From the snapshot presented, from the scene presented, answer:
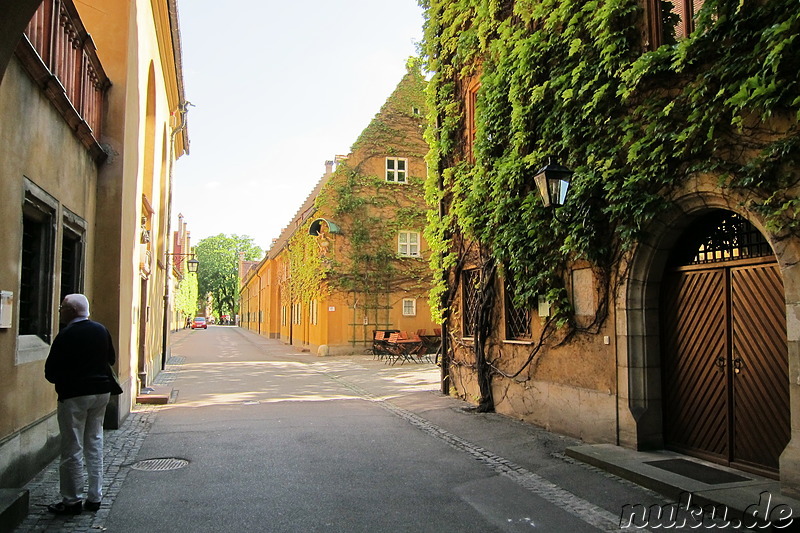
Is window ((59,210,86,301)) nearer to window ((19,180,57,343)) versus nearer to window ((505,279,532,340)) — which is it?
window ((19,180,57,343))

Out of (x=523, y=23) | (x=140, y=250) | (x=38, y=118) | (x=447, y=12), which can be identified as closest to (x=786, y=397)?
(x=523, y=23)

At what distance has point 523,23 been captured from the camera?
9.81 metres

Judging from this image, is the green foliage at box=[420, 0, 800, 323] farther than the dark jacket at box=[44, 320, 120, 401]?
Yes

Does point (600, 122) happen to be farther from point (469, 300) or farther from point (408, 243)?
point (408, 243)

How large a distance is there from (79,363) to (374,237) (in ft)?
71.6

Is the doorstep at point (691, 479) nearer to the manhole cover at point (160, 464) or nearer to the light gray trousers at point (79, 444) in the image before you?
the manhole cover at point (160, 464)

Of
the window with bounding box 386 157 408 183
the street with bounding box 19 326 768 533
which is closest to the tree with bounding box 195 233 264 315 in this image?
the window with bounding box 386 157 408 183

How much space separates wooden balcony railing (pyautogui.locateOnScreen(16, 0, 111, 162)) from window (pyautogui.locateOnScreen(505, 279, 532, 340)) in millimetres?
6667

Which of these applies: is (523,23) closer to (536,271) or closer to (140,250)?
(536,271)

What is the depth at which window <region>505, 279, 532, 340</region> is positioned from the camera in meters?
10.1

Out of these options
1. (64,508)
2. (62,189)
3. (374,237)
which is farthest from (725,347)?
A: (374,237)

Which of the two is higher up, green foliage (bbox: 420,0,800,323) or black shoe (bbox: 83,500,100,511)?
green foliage (bbox: 420,0,800,323)

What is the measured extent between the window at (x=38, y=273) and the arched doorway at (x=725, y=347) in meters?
7.06

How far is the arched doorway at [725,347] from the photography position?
6070mm
